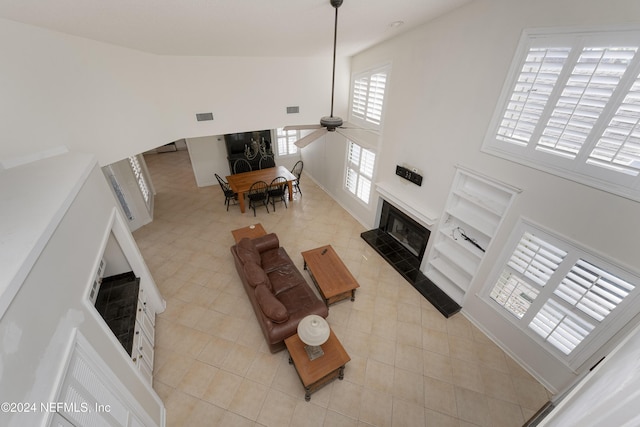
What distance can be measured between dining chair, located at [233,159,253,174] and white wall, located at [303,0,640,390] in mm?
5170

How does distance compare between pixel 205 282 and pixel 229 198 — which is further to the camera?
pixel 229 198

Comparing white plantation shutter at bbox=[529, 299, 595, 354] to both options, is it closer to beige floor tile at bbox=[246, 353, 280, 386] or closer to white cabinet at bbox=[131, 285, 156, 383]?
beige floor tile at bbox=[246, 353, 280, 386]

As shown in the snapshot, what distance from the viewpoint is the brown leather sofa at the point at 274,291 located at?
11.6 ft

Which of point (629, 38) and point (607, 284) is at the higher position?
point (629, 38)

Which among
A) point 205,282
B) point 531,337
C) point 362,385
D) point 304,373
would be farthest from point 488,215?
point 205,282

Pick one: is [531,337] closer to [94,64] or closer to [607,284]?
[607,284]

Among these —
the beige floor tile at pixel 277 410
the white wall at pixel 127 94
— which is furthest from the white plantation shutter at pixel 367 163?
the beige floor tile at pixel 277 410

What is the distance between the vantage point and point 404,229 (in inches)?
220

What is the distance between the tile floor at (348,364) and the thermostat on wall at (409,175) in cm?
191

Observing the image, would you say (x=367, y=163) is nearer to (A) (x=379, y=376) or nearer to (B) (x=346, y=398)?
(A) (x=379, y=376)

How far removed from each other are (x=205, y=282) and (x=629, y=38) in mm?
6423

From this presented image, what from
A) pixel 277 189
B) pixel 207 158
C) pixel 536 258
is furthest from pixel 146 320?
pixel 207 158

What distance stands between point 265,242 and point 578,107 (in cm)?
477

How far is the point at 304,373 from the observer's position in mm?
3143
